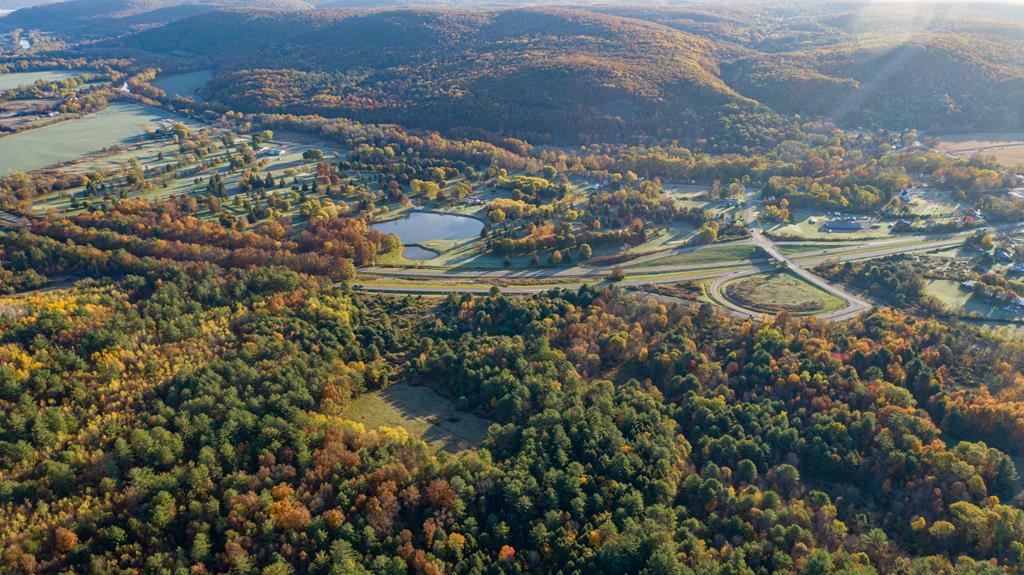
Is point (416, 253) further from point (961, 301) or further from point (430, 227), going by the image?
point (961, 301)

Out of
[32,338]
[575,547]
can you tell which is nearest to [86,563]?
[32,338]

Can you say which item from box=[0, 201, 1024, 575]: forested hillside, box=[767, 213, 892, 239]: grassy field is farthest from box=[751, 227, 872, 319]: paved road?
box=[0, 201, 1024, 575]: forested hillside

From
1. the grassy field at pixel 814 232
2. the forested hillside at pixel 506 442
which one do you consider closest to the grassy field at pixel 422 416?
the forested hillside at pixel 506 442

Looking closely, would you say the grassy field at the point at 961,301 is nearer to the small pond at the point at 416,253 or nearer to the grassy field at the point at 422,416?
the grassy field at the point at 422,416

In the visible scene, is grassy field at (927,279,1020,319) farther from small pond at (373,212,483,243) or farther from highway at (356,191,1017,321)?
small pond at (373,212,483,243)

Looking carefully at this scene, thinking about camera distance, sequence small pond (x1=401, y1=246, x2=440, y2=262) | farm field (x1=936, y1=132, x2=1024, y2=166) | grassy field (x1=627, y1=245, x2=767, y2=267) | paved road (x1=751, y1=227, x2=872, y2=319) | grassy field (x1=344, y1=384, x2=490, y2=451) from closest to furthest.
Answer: grassy field (x1=344, y1=384, x2=490, y2=451)
paved road (x1=751, y1=227, x2=872, y2=319)
grassy field (x1=627, y1=245, x2=767, y2=267)
small pond (x1=401, y1=246, x2=440, y2=262)
farm field (x1=936, y1=132, x2=1024, y2=166)

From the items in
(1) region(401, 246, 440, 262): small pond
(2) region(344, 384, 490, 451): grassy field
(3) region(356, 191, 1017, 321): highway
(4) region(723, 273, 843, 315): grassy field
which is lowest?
(2) region(344, 384, 490, 451): grassy field

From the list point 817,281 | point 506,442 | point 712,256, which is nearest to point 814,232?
point 817,281
